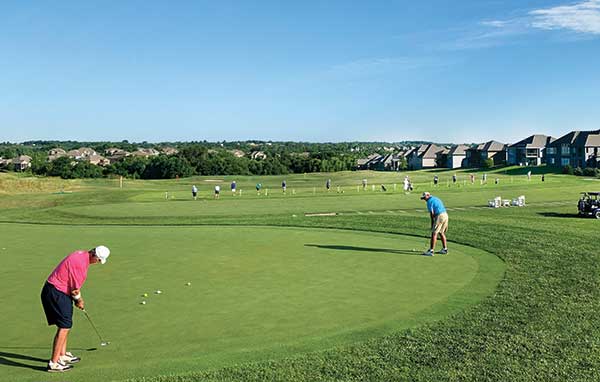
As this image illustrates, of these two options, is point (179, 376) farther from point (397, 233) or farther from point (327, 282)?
point (397, 233)

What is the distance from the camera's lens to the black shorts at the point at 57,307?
9094 mm

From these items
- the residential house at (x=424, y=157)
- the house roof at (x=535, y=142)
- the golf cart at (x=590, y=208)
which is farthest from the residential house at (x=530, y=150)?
the golf cart at (x=590, y=208)

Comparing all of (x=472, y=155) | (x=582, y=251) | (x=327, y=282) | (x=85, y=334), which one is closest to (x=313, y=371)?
(x=85, y=334)

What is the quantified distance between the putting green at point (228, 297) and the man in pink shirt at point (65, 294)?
1.48ft

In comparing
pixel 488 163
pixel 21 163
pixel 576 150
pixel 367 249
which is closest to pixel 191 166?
pixel 21 163

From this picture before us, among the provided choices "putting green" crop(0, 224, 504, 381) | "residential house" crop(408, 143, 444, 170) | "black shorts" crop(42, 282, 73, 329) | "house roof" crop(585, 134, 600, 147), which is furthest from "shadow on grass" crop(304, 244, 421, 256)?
"residential house" crop(408, 143, 444, 170)

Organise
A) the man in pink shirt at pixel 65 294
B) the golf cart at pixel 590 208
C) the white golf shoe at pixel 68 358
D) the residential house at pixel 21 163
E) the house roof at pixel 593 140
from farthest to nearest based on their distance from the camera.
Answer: the residential house at pixel 21 163
the house roof at pixel 593 140
the golf cart at pixel 590 208
the man in pink shirt at pixel 65 294
the white golf shoe at pixel 68 358

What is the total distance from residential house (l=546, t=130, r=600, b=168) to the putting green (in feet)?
346

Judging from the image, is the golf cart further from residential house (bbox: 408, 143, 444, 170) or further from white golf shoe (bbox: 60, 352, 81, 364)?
residential house (bbox: 408, 143, 444, 170)

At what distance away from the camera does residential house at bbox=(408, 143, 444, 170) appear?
519 feet

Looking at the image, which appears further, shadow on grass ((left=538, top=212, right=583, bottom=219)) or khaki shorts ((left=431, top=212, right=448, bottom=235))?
shadow on grass ((left=538, top=212, right=583, bottom=219))

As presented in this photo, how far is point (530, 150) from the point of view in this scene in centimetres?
13162

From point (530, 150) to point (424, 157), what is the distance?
32.1 meters

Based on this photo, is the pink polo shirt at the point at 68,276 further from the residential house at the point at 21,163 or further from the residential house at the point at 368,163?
the residential house at the point at 368,163
